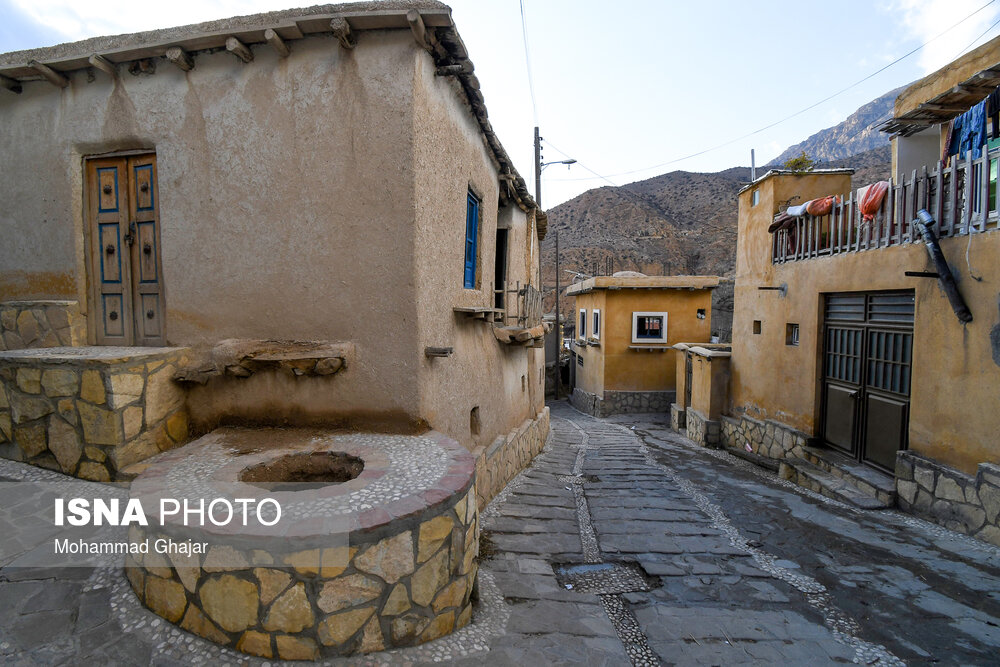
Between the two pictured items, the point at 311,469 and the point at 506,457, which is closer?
the point at 311,469

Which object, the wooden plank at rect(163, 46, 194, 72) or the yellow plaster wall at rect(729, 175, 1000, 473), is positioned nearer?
the wooden plank at rect(163, 46, 194, 72)

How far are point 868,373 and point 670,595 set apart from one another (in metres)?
6.03

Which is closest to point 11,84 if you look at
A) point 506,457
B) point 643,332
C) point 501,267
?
point 501,267

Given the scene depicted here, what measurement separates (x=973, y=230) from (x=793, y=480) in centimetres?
507

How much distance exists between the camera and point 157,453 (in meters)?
4.81

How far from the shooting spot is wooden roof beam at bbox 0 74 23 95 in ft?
18.0

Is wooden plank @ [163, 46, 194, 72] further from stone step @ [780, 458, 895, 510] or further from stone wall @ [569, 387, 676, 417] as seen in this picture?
stone wall @ [569, 387, 676, 417]

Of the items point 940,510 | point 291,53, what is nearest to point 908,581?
point 940,510

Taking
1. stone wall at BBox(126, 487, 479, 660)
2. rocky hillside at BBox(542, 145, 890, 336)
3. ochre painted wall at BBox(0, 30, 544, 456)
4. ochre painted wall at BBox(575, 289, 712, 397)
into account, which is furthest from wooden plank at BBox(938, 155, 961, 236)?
rocky hillside at BBox(542, 145, 890, 336)

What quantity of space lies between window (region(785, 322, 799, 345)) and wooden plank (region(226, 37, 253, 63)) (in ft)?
33.9

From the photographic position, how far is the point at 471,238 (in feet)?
23.6

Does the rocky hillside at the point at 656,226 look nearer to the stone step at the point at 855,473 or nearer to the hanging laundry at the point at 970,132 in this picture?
the stone step at the point at 855,473

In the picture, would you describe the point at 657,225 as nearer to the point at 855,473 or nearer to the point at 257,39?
the point at 855,473

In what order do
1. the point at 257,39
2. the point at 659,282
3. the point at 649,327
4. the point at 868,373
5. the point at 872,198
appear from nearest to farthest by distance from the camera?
the point at 257,39, the point at 872,198, the point at 868,373, the point at 659,282, the point at 649,327
